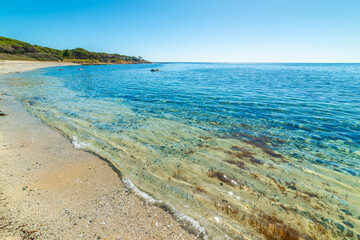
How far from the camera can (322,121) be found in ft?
37.2

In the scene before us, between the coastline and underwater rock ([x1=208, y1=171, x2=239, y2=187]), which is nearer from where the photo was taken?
the coastline

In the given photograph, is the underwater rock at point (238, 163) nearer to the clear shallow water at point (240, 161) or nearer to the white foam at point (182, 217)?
the clear shallow water at point (240, 161)

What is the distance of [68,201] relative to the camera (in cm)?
427

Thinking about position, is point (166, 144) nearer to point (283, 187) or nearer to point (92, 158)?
point (92, 158)

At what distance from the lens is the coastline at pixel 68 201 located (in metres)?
3.50

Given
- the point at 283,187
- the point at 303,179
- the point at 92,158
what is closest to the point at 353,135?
the point at 303,179

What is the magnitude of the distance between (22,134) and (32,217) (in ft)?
21.9

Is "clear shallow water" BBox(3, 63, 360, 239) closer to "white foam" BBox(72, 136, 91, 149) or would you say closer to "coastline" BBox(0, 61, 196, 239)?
"white foam" BBox(72, 136, 91, 149)

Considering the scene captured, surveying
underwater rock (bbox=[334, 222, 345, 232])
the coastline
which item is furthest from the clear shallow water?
the coastline

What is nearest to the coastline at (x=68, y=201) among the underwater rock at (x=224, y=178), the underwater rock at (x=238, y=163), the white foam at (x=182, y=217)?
the white foam at (x=182, y=217)

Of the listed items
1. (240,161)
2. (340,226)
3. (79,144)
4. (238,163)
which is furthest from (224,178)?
(79,144)

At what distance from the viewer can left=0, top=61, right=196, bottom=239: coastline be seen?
350 cm

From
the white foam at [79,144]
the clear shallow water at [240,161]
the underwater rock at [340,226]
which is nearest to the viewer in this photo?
Answer: the underwater rock at [340,226]

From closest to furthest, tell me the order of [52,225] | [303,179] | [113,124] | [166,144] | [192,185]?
[52,225] → [192,185] → [303,179] → [166,144] → [113,124]
